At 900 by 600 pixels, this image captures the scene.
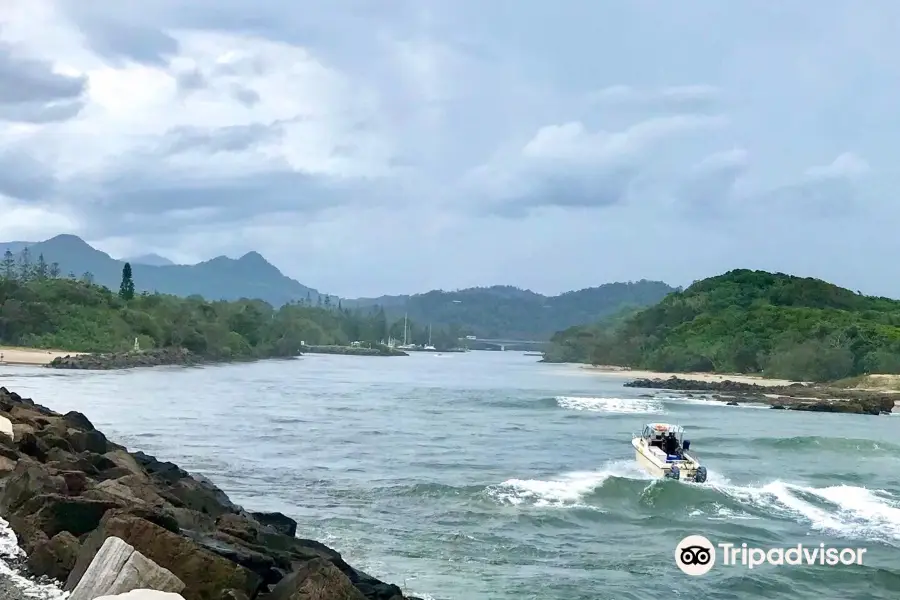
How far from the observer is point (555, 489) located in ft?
83.3

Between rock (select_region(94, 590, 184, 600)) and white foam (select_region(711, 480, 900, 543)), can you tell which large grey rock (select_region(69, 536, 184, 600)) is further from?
white foam (select_region(711, 480, 900, 543))

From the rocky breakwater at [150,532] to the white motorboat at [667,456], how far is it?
1489cm

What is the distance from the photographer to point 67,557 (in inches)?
372

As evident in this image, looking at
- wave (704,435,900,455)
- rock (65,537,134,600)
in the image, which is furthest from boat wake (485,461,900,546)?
rock (65,537,134,600)

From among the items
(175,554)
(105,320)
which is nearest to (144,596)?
(175,554)

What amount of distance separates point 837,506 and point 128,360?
82.7 m

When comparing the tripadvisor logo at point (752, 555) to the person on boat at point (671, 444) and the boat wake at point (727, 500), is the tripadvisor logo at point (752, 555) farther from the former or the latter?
the person on boat at point (671, 444)

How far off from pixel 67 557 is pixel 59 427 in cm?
1006

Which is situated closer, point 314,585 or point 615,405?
point 314,585

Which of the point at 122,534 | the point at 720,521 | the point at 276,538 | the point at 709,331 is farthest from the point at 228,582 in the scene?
the point at 709,331

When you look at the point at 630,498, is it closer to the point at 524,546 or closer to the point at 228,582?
the point at 524,546

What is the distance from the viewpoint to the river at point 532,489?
16719 mm

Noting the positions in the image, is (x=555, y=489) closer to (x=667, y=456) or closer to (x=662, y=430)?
(x=667, y=456)

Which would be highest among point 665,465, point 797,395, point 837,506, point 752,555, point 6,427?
point 6,427
